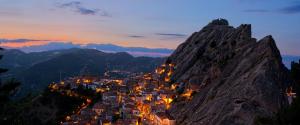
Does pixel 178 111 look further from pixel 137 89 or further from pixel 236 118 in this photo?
pixel 137 89

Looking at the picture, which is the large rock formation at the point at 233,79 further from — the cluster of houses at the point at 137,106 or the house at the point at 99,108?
the house at the point at 99,108

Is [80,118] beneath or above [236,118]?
beneath

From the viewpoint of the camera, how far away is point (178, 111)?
7056cm

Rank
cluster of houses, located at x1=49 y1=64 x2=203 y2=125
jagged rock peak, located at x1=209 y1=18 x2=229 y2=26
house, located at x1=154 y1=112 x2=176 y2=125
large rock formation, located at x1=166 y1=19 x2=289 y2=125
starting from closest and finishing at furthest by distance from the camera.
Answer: large rock formation, located at x1=166 y1=19 x2=289 y2=125 → house, located at x1=154 y1=112 x2=176 y2=125 → cluster of houses, located at x1=49 y1=64 x2=203 y2=125 → jagged rock peak, located at x1=209 y1=18 x2=229 y2=26

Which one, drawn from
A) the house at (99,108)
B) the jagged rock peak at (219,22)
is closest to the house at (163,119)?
the house at (99,108)

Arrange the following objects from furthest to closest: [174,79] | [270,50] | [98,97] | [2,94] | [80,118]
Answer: [98,97] < [174,79] < [80,118] < [270,50] < [2,94]

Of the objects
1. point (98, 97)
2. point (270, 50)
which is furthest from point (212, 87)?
point (98, 97)

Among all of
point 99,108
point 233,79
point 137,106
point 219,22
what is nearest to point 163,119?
point 233,79

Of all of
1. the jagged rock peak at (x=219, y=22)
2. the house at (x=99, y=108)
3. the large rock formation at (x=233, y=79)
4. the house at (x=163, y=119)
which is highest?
the jagged rock peak at (x=219, y=22)

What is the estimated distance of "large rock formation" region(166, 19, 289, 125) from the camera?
171 feet

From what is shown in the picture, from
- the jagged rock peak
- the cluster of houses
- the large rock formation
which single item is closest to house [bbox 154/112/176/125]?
the cluster of houses

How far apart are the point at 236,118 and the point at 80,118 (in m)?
39.0

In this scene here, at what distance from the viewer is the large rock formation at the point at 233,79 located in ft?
171

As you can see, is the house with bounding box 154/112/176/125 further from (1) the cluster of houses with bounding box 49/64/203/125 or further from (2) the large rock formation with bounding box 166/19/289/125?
(2) the large rock formation with bounding box 166/19/289/125
